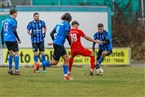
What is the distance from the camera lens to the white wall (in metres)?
34.2

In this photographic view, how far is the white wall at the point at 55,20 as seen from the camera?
34219 mm

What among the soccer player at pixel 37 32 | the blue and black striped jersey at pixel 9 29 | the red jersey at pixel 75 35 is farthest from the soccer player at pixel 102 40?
the blue and black striped jersey at pixel 9 29

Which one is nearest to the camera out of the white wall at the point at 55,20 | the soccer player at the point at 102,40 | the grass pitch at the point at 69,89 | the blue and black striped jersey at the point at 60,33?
the grass pitch at the point at 69,89

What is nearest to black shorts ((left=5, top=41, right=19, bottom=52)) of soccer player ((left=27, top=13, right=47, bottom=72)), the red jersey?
the red jersey

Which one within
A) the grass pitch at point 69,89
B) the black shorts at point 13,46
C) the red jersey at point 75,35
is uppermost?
the red jersey at point 75,35

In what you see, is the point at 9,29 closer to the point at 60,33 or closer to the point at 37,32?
the point at 37,32

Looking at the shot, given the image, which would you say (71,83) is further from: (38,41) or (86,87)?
(38,41)

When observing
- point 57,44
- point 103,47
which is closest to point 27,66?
point 103,47

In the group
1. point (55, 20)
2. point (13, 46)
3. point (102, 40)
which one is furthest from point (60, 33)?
point (55, 20)

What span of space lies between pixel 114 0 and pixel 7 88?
28277mm

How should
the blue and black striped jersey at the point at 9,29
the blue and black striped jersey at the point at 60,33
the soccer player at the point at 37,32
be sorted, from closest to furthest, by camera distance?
the blue and black striped jersey at the point at 60,33 → the blue and black striped jersey at the point at 9,29 → the soccer player at the point at 37,32

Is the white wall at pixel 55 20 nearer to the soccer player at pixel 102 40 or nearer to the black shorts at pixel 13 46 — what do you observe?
the soccer player at pixel 102 40

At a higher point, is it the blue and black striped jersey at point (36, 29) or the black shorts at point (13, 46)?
the blue and black striped jersey at point (36, 29)

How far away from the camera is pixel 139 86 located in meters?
16.0
